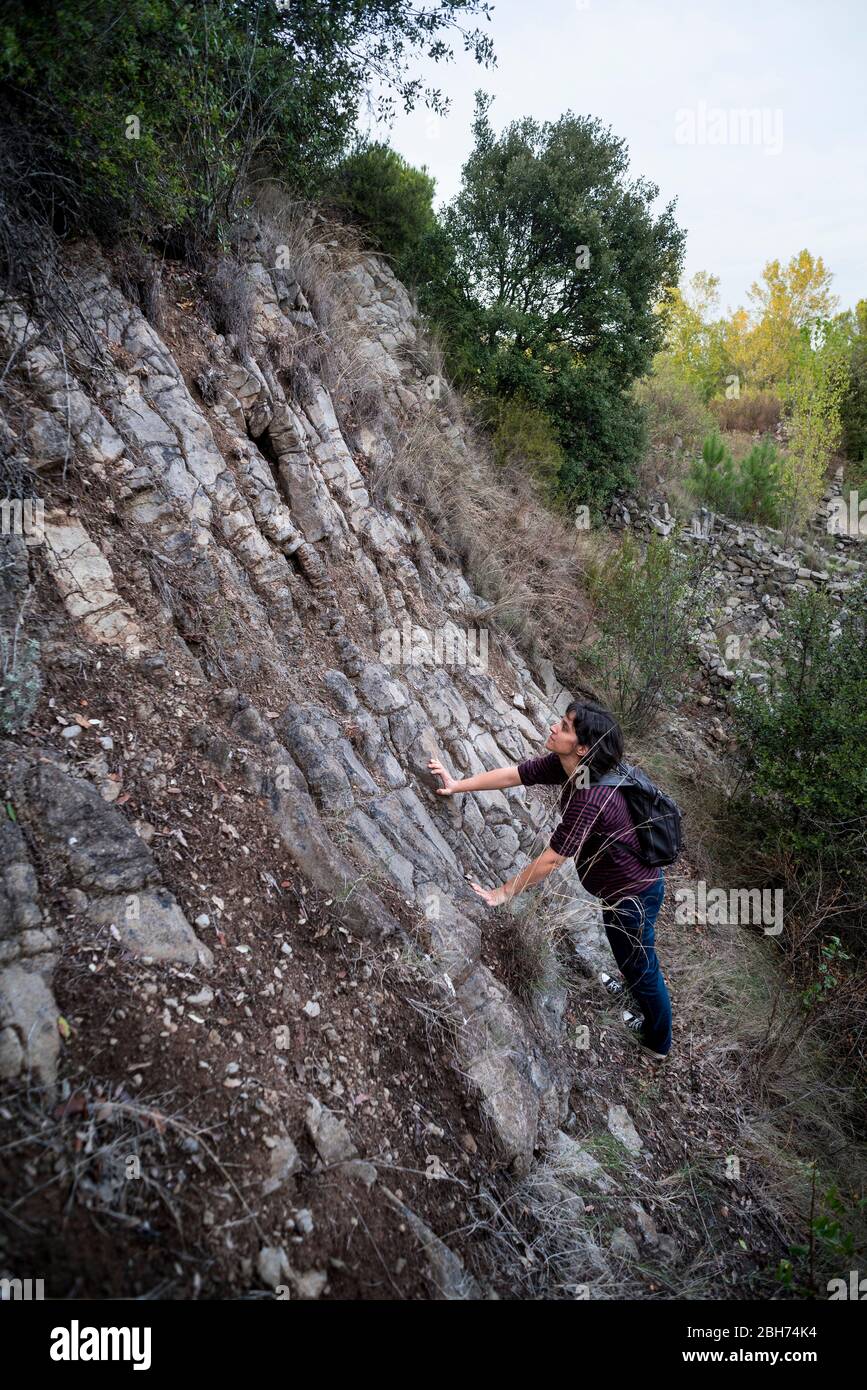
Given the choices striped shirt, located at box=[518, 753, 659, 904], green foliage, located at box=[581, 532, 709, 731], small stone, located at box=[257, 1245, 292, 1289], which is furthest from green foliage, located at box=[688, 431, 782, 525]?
small stone, located at box=[257, 1245, 292, 1289]

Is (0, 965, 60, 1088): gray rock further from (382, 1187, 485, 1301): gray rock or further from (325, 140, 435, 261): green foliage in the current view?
(325, 140, 435, 261): green foliage

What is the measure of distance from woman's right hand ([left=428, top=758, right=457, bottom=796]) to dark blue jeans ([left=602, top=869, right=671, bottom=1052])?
3.72 feet

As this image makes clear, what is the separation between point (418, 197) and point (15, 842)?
393 inches

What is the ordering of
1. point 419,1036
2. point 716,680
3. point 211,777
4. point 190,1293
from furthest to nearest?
point 716,680 → point 211,777 → point 419,1036 → point 190,1293

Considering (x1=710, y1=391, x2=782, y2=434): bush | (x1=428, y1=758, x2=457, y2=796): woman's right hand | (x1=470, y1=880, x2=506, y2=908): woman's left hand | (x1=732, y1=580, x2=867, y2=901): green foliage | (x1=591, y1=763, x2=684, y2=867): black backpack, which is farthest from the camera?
(x1=710, y1=391, x2=782, y2=434): bush

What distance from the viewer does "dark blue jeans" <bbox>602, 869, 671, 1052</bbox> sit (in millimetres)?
3332

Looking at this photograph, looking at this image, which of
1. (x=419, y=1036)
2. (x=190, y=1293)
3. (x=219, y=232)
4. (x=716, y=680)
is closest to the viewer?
(x=190, y=1293)

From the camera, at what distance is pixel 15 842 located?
2.26m

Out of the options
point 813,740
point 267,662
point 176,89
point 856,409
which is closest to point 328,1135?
point 267,662

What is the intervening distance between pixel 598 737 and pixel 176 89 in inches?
185

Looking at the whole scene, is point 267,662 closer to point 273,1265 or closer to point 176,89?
point 273,1265

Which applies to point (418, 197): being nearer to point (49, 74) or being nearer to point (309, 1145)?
point (49, 74)

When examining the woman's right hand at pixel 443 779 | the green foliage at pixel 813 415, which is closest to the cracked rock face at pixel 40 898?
the woman's right hand at pixel 443 779
